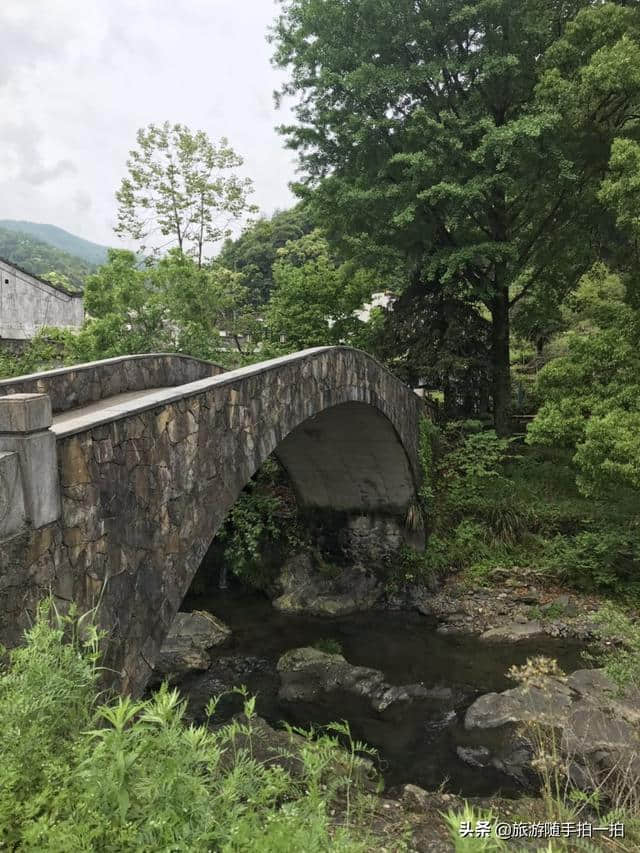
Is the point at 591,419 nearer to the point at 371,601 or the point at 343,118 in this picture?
the point at 371,601

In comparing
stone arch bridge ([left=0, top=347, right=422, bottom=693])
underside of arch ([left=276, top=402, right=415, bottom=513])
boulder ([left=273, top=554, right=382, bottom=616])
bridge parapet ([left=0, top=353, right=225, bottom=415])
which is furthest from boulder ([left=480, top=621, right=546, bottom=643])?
bridge parapet ([left=0, top=353, right=225, bottom=415])

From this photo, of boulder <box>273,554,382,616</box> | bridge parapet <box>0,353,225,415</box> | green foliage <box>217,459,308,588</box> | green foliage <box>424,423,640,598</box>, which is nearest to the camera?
bridge parapet <box>0,353,225,415</box>

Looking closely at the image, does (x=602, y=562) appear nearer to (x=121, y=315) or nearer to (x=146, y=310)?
(x=146, y=310)

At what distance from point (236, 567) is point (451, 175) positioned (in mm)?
9275

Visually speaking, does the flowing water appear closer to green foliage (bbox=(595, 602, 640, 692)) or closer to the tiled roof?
green foliage (bbox=(595, 602, 640, 692))

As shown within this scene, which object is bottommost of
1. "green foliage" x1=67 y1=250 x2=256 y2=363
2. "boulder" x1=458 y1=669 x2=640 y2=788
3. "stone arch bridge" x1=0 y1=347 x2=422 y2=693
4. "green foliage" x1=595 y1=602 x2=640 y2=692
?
"boulder" x1=458 y1=669 x2=640 y2=788

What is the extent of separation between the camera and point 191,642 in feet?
33.1

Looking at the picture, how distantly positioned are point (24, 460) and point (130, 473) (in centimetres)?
111

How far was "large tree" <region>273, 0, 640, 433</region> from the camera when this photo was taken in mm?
10828

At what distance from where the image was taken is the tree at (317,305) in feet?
48.5

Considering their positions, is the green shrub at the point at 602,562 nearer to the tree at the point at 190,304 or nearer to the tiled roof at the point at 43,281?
the tree at the point at 190,304

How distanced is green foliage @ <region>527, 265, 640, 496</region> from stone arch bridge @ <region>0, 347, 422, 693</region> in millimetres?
4198

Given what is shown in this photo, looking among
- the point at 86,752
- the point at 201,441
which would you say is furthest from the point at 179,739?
the point at 201,441

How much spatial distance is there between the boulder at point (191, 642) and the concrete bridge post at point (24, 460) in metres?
6.58
